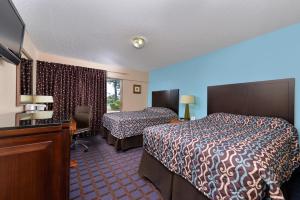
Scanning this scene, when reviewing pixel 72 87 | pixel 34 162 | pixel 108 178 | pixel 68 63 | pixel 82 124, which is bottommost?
pixel 108 178

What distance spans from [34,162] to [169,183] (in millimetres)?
1385

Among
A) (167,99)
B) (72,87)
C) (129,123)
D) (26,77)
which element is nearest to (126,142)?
(129,123)

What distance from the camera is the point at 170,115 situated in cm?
399

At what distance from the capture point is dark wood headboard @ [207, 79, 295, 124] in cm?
228

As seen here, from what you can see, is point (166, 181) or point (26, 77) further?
point (26, 77)

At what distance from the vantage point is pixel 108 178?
2.05 m

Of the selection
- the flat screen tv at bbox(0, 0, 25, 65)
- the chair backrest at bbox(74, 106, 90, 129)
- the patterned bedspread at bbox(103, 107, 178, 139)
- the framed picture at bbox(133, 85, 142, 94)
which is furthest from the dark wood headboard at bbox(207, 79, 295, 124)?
the flat screen tv at bbox(0, 0, 25, 65)

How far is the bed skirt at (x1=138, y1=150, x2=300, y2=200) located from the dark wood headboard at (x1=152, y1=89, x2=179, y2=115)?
95.6 inches

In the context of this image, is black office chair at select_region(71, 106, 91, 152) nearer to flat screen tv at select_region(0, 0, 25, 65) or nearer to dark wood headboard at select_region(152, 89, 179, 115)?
flat screen tv at select_region(0, 0, 25, 65)

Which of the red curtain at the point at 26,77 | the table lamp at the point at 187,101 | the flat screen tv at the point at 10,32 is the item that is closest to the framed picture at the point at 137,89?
the table lamp at the point at 187,101

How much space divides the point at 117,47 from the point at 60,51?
5.16 feet

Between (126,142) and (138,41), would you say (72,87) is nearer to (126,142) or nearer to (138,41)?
(126,142)

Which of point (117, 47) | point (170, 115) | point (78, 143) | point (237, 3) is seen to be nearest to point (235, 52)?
point (237, 3)

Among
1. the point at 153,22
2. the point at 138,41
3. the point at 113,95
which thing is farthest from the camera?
the point at 113,95
